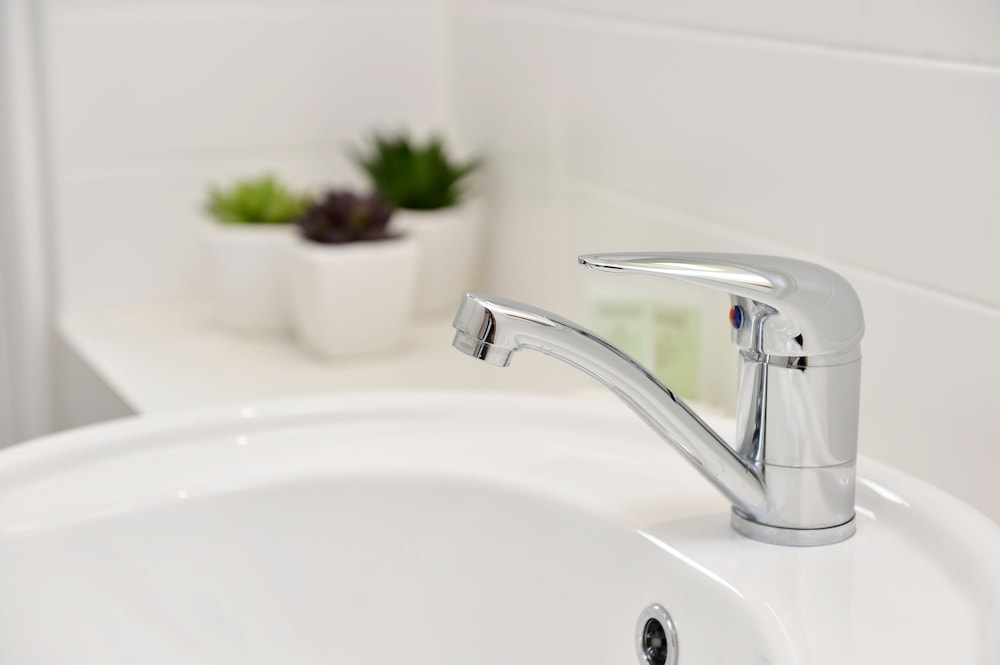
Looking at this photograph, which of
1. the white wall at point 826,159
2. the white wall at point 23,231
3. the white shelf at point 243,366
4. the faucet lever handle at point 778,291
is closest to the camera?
the faucet lever handle at point 778,291

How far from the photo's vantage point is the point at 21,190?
1.10 m

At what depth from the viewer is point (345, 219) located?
998 mm

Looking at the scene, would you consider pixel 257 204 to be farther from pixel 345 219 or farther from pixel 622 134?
pixel 622 134

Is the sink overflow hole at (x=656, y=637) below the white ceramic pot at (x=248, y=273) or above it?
below

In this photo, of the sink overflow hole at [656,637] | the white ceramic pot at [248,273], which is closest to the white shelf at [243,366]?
the white ceramic pot at [248,273]

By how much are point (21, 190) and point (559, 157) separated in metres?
0.51

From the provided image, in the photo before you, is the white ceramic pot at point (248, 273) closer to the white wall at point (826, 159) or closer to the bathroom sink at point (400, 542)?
the white wall at point (826, 159)

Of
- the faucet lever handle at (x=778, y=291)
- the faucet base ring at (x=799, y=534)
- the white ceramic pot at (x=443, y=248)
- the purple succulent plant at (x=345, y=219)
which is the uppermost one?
the faucet lever handle at (x=778, y=291)

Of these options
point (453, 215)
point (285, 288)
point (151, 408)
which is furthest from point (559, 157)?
point (151, 408)

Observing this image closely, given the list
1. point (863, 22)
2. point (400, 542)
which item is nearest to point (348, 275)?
point (400, 542)

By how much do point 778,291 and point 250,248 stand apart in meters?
0.64

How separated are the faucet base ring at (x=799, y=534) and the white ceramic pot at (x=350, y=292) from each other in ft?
1.66

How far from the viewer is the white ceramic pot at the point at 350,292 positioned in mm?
976

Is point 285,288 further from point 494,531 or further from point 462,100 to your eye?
point 494,531
